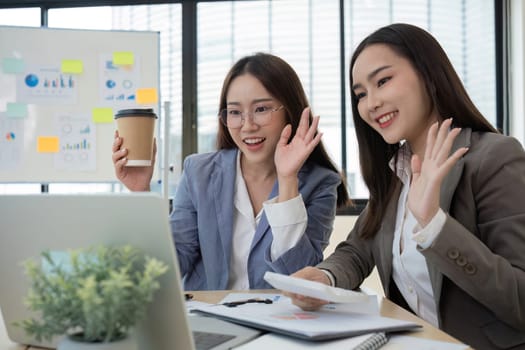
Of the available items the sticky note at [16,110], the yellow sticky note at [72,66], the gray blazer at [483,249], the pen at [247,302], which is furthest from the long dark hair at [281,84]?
the sticky note at [16,110]

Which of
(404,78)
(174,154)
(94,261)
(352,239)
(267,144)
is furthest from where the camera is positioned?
(174,154)

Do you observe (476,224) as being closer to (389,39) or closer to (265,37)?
(389,39)

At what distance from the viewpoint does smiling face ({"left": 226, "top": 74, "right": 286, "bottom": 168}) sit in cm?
156

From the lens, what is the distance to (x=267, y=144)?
1591mm

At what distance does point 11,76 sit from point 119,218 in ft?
9.14

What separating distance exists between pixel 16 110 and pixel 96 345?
9.17 ft

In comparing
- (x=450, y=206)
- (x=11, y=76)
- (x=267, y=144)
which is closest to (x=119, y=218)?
(x=450, y=206)

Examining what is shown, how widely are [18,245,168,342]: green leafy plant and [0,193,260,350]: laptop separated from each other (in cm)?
4

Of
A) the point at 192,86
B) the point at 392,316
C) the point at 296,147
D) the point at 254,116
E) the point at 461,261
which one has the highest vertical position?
the point at 192,86

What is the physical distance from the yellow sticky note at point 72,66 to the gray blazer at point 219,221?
1.64m

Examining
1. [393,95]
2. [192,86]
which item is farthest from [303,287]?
[192,86]

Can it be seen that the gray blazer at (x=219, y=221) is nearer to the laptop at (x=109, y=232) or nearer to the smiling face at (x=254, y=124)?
the smiling face at (x=254, y=124)

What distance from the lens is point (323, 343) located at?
2.59 ft

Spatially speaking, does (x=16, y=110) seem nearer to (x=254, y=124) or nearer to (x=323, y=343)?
(x=254, y=124)
